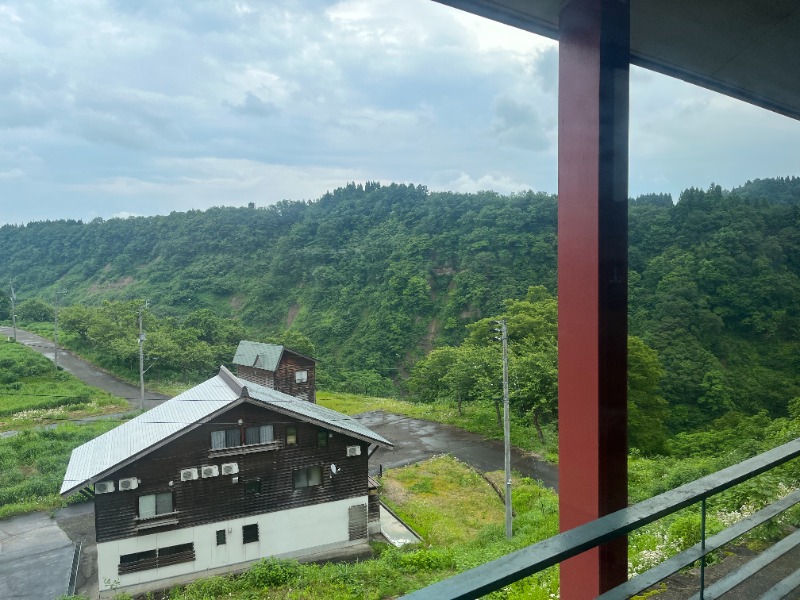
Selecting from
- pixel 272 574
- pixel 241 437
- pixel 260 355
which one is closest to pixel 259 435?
pixel 241 437

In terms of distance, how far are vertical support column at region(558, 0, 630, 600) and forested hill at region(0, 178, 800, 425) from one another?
2008 mm

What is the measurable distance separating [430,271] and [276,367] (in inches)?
596

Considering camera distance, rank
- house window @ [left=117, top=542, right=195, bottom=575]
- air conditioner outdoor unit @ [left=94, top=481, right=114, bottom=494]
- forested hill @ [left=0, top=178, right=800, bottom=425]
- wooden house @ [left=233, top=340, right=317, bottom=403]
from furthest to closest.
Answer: forested hill @ [left=0, top=178, right=800, bottom=425] < wooden house @ [left=233, top=340, right=317, bottom=403] < house window @ [left=117, top=542, right=195, bottom=575] < air conditioner outdoor unit @ [left=94, top=481, right=114, bottom=494]

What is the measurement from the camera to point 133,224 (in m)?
18.2

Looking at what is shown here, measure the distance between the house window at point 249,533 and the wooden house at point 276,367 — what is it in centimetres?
441

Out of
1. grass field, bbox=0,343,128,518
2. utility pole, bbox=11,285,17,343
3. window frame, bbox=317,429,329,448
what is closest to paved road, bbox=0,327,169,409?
utility pole, bbox=11,285,17,343

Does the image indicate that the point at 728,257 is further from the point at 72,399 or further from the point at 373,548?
the point at 72,399

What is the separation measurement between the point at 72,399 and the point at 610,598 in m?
14.6

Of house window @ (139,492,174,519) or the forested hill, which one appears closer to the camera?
house window @ (139,492,174,519)

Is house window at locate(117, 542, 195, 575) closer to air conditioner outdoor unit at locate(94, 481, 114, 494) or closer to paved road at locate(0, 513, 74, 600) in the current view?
paved road at locate(0, 513, 74, 600)

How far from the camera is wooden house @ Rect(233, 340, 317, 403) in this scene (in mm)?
10641

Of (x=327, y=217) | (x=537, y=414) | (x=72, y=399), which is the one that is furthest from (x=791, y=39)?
(x=327, y=217)

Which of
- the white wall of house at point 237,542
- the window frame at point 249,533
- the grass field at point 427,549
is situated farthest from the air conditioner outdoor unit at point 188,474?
the grass field at point 427,549

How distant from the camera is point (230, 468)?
6312 millimetres
